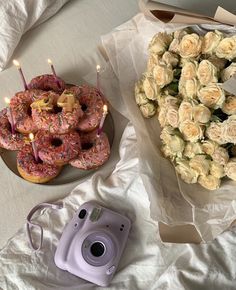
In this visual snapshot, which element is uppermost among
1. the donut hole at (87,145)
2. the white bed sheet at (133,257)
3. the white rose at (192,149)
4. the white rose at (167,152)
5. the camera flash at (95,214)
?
the white rose at (192,149)

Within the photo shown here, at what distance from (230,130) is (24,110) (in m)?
0.40

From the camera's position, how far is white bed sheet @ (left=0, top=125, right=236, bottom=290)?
2.08ft

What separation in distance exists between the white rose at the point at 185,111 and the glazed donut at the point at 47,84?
0.29m

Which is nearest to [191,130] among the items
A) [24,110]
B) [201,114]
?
[201,114]

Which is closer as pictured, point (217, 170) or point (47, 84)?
point (217, 170)

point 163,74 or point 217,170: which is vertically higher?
point 163,74

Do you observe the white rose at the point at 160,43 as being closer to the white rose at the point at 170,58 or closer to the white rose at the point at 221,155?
the white rose at the point at 170,58

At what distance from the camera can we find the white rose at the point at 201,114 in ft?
2.01

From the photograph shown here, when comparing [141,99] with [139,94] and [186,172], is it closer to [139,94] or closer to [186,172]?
[139,94]

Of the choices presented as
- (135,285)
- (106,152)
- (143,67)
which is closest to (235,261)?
(135,285)

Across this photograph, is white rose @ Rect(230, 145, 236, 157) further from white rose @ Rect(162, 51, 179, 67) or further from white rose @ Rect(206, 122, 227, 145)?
white rose @ Rect(162, 51, 179, 67)

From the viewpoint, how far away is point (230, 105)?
617mm

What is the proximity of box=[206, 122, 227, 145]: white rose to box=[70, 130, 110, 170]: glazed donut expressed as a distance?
0.72 feet

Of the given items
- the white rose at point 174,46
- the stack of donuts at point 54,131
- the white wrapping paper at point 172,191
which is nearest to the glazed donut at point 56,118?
the stack of donuts at point 54,131
